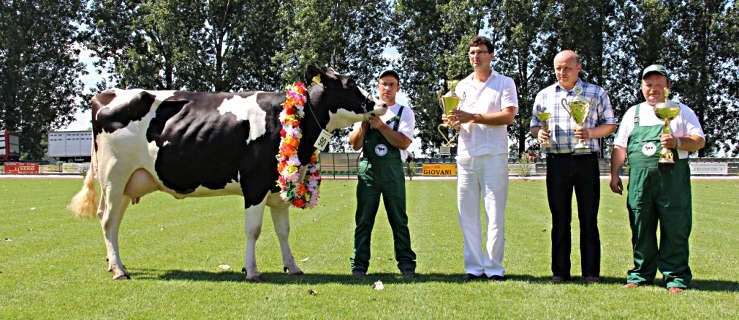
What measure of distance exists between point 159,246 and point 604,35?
1864 inches

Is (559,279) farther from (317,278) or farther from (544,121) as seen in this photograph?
(317,278)

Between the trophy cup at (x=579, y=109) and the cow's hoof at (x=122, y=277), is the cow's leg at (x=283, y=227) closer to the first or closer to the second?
the cow's hoof at (x=122, y=277)

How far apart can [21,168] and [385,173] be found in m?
48.0

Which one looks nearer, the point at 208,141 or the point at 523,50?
the point at 208,141

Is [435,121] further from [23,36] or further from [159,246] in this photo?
[159,246]

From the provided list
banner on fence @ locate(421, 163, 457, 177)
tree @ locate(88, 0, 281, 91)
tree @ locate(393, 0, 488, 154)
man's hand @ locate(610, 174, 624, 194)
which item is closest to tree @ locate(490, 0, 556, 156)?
tree @ locate(393, 0, 488, 154)

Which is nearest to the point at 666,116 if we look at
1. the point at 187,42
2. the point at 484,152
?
the point at 484,152

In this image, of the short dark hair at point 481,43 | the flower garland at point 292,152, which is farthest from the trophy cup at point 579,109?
the flower garland at point 292,152

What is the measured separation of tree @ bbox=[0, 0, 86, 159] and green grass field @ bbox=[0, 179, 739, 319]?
4505cm

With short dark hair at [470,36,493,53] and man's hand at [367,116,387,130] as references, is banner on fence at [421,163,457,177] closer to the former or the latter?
man's hand at [367,116,387,130]

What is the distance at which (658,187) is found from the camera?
666 centimetres

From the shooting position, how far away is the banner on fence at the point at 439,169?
41.2m

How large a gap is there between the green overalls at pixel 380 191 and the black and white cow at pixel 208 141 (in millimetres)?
399

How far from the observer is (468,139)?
282 inches
